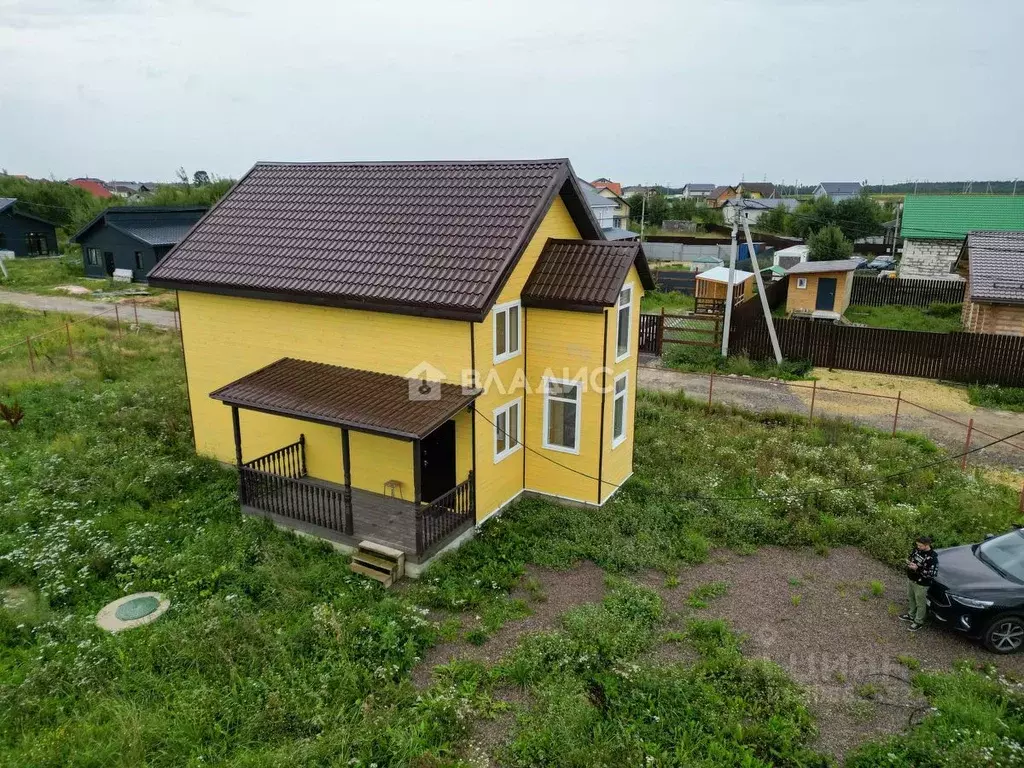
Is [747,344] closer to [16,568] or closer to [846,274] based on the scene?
[846,274]

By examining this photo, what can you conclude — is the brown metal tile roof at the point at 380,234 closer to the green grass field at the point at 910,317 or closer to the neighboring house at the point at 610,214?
the green grass field at the point at 910,317

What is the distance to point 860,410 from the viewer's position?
17.6m

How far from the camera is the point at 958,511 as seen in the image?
11609mm

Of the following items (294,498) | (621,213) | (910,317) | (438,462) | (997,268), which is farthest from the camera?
(621,213)

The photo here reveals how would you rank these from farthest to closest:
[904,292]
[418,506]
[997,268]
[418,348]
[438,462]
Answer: [904,292]
[997,268]
[438,462]
[418,348]
[418,506]

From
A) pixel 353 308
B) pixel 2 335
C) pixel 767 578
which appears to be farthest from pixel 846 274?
pixel 2 335

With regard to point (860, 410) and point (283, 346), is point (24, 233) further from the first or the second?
point (860, 410)

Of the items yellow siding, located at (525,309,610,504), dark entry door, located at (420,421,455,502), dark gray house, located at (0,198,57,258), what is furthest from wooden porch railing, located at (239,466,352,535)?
dark gray house, located at (0,198,57,258)

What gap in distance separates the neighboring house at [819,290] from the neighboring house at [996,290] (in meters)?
4.32

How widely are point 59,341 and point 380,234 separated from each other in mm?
16581

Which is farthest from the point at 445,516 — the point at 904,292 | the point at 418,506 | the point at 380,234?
the point at 904,292

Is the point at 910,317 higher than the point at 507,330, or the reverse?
the point at 507,330

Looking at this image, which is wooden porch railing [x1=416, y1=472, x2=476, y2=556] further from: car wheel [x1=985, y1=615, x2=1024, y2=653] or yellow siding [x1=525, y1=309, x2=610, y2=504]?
car wheel [x1=985, y1=615, x2=1024, y2=653]

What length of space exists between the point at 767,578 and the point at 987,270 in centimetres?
1883
